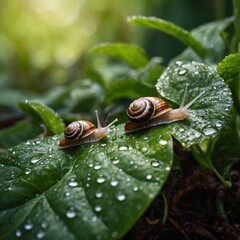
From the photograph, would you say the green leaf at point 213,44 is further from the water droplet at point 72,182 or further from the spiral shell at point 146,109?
the water droplet at point 72,182

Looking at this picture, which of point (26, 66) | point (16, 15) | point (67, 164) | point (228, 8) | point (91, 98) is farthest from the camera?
point (16, 15)

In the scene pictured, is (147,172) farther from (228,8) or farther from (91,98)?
(228,8)

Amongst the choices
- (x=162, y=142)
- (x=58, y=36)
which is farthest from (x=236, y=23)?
(x=58, y=36)

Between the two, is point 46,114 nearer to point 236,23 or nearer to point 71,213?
point 71,213

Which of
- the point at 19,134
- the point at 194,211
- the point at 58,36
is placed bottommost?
the point at 58,36

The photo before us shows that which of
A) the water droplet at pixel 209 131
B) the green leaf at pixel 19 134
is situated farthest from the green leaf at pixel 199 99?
the green leaf at pixel 19 134

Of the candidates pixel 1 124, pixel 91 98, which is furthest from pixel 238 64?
pixel 1 124
